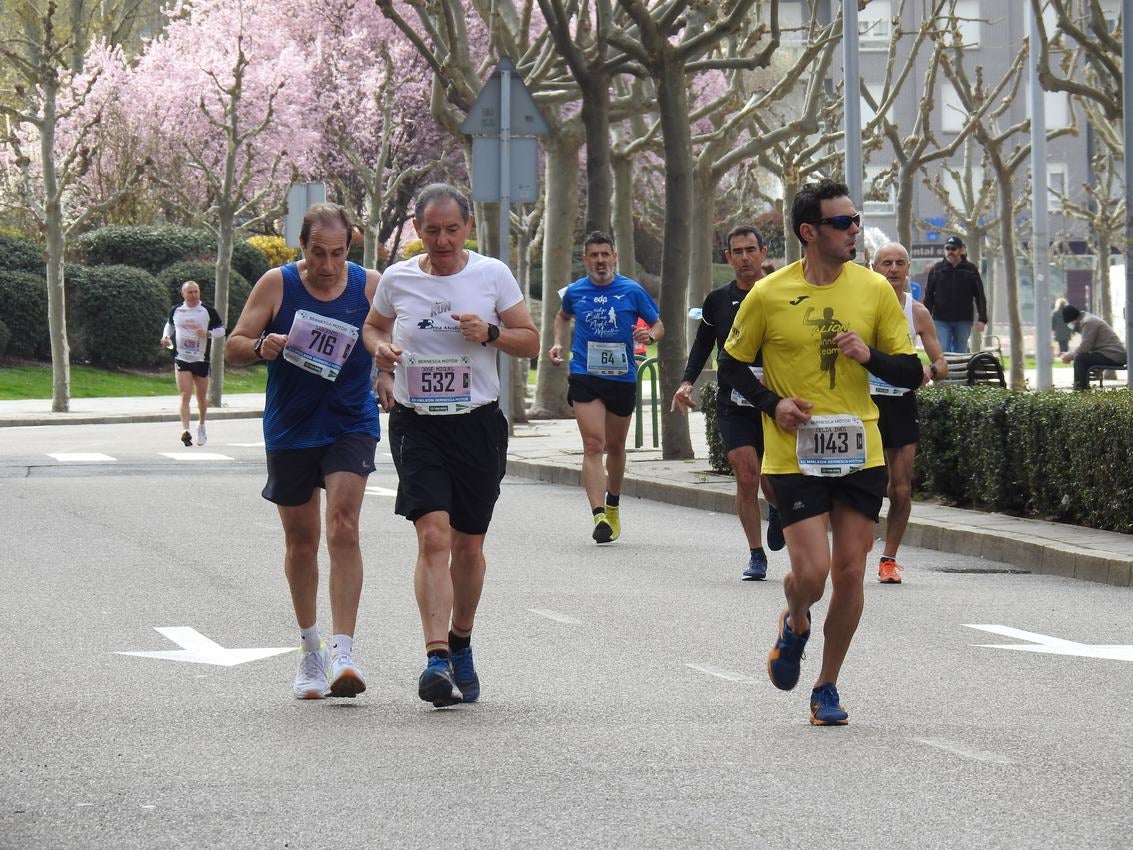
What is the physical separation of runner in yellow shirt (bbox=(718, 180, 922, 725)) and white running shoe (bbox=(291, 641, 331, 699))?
5.51 ft

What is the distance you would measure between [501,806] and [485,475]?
204 cm

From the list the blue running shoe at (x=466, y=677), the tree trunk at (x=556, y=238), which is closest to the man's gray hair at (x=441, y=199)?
the blue running shoe at (x=466, y=677)

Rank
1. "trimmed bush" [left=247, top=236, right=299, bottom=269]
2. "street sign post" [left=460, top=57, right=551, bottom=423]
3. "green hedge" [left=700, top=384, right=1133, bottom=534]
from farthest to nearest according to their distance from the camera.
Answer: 1. "trimmed bush" [left=247, top=236, right=299, bottom=269]
2. "street sign post" [left=460, top=57, right=551, bottom=423]
3. "green hedge" [left=700, top=384, right=1133, bottom=534]

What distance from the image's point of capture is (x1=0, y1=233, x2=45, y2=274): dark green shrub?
40.4 m

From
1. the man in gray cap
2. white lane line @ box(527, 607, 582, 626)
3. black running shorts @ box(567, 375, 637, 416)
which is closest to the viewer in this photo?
white lane line @ box(527, 607, 582, 626)

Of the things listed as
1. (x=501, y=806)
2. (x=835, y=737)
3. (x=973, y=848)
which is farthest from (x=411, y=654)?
(x=973, y=848)

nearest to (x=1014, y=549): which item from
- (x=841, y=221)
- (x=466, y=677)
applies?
(x=466, y=677)

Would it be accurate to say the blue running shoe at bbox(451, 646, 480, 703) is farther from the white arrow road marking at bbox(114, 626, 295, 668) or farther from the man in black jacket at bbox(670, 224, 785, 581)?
the man in black jacket at bbox(670, 224, 785, 581)

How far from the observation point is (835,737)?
6727mm

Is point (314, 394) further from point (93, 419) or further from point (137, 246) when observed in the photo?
point (137, 246)

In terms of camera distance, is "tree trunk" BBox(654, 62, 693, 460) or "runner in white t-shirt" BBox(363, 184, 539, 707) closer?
"runner in white t-shirt" BBox(363, 184, 539, 707)

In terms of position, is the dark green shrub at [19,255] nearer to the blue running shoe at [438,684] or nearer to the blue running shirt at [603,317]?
the blue running shirt at [603,317]

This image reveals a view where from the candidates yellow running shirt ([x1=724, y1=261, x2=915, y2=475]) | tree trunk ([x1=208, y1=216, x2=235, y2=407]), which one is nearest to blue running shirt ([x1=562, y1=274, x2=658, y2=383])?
yellow running shirt ([x1=724, y1=261, x2=915, y2=475])

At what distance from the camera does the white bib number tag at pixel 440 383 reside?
Result: 7.45 m
